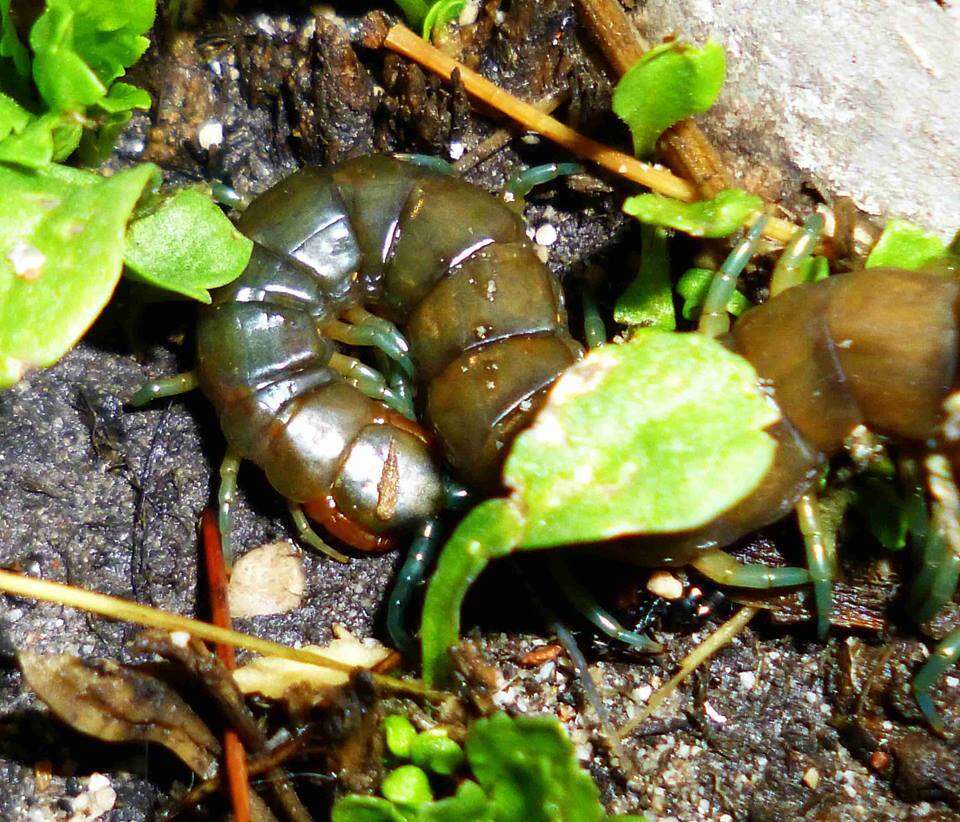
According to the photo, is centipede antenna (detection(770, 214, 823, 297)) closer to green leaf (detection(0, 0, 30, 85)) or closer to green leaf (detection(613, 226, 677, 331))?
green leaf (detection(613, 226, 677, 331))

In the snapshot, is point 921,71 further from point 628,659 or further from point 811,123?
point 628,659

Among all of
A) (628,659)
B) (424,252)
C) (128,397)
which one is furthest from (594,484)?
(128,397)

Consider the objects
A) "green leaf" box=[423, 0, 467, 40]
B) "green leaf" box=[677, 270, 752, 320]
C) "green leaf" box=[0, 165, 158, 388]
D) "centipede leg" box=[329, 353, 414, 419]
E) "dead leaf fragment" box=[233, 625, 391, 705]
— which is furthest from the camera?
"centipede leg" box=[329, 353, 414, 419]

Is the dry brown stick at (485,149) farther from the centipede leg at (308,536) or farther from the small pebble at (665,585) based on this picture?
the small pebble at (665,585)

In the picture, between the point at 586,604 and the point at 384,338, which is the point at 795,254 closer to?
the point at 586,604

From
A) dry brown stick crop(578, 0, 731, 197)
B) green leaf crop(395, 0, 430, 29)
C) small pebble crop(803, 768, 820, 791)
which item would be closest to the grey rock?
dry brown stick crop(578, 0, 731, 197)

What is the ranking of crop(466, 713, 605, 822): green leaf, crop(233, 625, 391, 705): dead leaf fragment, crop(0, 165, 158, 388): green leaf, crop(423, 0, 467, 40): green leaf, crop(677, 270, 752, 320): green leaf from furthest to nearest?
crop(423, 0, 467, 40): green leaf
crop(677, 270, 752, 320): green leaf
crop(233, 625, 391, 705): dead leaf fragment
crop(0, 165, 158, 388): green leaf
crop(466, 713, 605, 822): green leaf
